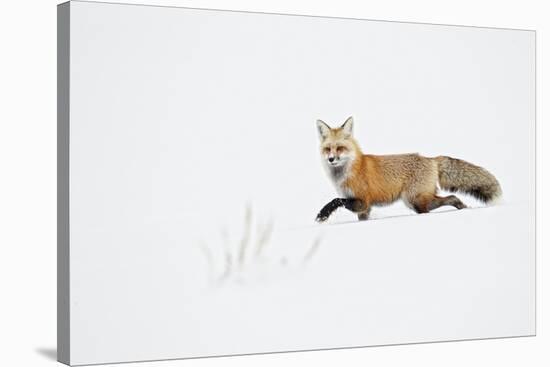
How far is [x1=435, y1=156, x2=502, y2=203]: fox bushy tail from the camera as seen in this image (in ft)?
29.0

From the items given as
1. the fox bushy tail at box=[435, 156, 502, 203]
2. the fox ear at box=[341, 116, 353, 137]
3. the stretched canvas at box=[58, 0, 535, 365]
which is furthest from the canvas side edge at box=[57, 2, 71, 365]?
the fox bushy tail at box=[435, 156, 502, 203]

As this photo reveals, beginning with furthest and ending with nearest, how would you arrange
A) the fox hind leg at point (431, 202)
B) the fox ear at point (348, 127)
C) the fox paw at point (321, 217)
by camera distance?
the fox hind leg at point (431, 202) → the fox ear at point (348, 127) → the fox paw at point (321, 217)

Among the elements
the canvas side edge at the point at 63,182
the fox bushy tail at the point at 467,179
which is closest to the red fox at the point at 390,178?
the fox bushy tail at the point at 467,179

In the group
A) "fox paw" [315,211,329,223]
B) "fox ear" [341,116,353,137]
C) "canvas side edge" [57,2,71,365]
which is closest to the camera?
"canvas side edge" [57,2,71,365]

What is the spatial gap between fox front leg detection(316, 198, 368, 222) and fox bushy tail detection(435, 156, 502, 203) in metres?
0.66

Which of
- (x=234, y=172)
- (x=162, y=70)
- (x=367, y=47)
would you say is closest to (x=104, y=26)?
(x=162, y=70)

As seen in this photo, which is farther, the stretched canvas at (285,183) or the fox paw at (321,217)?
the fox paw at (321,217)

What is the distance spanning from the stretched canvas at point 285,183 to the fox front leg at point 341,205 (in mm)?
14

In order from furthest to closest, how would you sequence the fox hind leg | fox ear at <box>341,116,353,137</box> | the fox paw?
the fox hind leg
fox ear at <box>341,116,353,137</box>
the fox paw

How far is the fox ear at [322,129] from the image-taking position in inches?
330

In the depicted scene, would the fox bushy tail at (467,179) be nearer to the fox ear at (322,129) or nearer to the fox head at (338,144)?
the fox head at (338,144)

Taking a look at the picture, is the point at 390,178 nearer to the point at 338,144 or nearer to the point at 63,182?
the point at 338,144

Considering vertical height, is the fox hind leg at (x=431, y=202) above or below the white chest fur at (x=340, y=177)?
below

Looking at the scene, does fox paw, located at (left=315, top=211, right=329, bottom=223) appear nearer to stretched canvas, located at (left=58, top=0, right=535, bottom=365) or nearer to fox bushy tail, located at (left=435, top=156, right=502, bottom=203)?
stretched canvas, located at (left=58, top=0, right=535, bottom=365)
